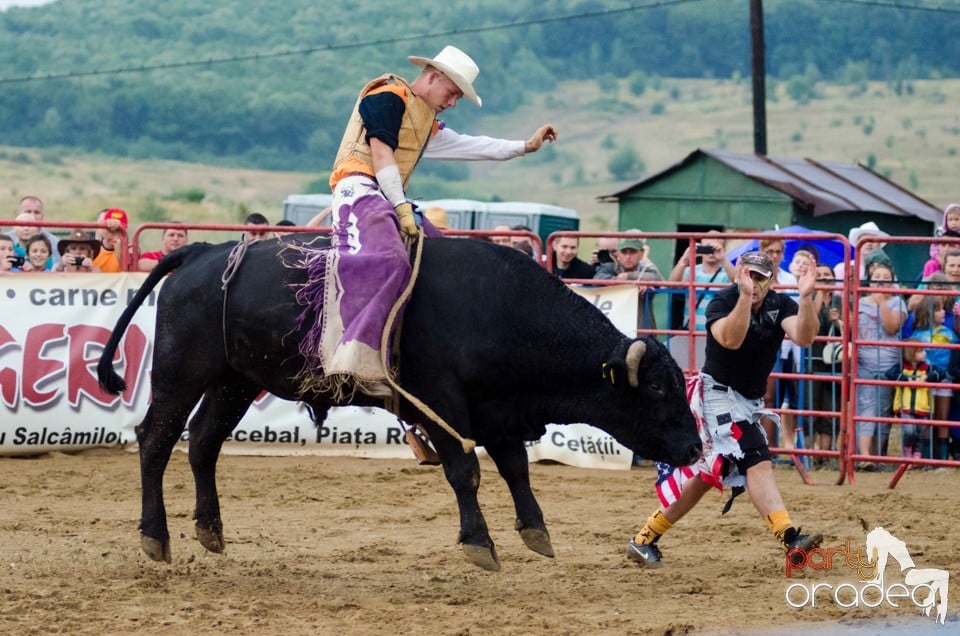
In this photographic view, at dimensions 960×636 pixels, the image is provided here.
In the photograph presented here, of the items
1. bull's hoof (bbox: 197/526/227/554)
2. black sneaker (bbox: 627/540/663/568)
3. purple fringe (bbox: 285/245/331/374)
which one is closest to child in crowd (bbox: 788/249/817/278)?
black sneaker (bbox: 627/540/663/568)

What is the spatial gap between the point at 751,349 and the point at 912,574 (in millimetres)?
1259

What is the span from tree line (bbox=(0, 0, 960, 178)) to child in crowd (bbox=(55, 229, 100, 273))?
69.7 metres

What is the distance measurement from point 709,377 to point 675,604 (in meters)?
1.29

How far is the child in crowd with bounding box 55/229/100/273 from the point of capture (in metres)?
11.3

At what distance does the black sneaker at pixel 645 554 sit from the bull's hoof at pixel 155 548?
2.24 meters

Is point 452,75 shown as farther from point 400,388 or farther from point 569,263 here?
point 569,263

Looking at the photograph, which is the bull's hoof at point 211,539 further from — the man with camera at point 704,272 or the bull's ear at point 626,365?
the man with camera at point 704,272

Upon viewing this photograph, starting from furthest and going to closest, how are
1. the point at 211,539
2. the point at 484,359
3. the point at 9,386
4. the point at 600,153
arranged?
1. the point at 600,153
2. the point at 9,386
3. the point at 211,539
4. the point at 484,359

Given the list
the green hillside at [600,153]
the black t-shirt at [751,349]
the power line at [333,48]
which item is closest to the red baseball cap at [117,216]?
the black t-shirt at [751,349]

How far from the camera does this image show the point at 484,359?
20.5ft

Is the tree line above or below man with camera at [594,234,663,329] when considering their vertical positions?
above

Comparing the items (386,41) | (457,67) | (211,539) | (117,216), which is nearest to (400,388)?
(211,539)

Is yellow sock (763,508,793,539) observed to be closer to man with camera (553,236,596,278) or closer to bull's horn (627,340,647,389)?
bull's horn (627,340,647,389)

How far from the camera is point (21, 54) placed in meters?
92.9
